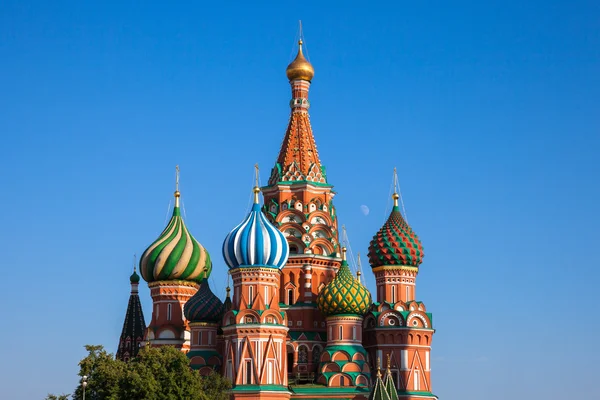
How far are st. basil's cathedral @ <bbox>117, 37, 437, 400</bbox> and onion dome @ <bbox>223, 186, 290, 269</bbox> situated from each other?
0.04m

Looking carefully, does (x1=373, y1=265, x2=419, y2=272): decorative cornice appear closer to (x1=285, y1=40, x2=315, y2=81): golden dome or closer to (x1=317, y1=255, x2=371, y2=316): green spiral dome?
(x1=317, y1=255, x2=371, y2=316): green spiral dome

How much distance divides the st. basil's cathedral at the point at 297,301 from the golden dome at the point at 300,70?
55 millimetres

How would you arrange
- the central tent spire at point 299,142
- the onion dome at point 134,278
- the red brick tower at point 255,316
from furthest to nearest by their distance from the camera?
the onion dome at point 134,278
the central tent spire at point 299,142
the red brick tower at point 255,316

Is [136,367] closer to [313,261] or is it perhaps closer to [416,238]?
[313,261]

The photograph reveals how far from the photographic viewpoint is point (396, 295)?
54.2 meters

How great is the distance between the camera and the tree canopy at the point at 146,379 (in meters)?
45.2

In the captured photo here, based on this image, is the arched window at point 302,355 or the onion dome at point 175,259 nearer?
the arched window at point 302,355

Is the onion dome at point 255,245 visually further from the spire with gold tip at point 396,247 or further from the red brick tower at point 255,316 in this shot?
the spire with gold tip at point 396,247

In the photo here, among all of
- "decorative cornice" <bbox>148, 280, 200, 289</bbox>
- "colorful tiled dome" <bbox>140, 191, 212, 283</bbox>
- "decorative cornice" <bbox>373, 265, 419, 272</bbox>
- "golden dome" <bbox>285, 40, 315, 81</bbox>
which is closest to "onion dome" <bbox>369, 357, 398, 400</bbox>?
"decorative cornice" <bbox>373, 265, 419, 272</bbox>

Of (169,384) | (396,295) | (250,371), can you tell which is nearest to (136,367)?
(169,384)

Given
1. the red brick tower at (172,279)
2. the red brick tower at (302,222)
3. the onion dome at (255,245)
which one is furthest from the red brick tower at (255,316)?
the red brick tower at (172,279)

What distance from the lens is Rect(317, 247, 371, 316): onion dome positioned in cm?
5231

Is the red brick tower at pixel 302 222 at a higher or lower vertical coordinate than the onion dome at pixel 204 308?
higher

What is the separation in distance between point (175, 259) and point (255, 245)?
6.99m
